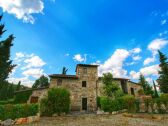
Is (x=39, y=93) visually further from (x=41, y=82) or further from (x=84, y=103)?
(x=41, y=82)

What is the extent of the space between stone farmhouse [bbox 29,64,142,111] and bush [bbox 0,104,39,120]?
34.2 feet

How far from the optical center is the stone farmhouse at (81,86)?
2434cm

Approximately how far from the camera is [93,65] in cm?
2764

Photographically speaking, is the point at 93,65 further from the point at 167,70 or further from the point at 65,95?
the point at 167,70

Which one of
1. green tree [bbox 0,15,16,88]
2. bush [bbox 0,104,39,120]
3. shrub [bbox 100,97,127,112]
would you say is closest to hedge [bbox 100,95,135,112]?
shrub [bbox 100,97,127,112]

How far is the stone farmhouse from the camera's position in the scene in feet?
79.9

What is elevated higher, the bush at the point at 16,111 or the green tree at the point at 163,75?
the green tree at the point at 163,75

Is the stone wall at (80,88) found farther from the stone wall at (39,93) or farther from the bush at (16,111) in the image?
the bush at (16,111)

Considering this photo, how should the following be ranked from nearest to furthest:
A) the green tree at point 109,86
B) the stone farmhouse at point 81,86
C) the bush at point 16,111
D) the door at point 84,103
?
the bush at point 16,111 < the green tree at point 109,86 < the stone farmhouse at point 81,86 < the door at point 84,103

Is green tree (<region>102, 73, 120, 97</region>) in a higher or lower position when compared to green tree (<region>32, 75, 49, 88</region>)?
lower

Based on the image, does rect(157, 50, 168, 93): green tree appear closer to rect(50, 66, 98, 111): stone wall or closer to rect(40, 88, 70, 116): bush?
rect(50, 66, 98, 111): stone wall

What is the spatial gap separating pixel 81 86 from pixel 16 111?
1471cm

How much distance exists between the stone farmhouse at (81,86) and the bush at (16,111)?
10421 mm

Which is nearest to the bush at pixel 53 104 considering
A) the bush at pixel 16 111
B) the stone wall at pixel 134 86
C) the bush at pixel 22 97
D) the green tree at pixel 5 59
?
the bush at pixel 16 111
